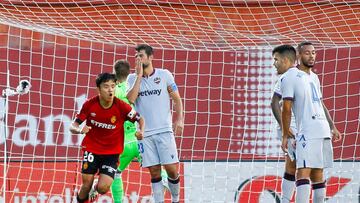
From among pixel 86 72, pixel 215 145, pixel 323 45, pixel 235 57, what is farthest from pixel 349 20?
pixel 86 72

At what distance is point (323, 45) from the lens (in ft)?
39.9

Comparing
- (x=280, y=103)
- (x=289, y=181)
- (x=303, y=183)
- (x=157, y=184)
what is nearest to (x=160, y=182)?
(x=157, y=184)

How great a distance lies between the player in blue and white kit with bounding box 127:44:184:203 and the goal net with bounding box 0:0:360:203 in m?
2.36

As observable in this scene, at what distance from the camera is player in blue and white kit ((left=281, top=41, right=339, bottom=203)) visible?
875 centimetres

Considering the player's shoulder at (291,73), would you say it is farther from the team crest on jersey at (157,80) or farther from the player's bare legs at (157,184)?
the player's bare legs at (157,184)

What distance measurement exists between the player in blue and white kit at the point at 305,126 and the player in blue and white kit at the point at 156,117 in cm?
128

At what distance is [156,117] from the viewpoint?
9773mm

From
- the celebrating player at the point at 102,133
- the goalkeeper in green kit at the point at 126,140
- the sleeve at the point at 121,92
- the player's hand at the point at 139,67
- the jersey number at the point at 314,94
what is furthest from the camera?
the sleeve at the point at 121,92

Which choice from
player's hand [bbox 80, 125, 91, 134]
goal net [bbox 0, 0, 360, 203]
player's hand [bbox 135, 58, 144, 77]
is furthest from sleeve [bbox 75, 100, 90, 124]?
goal net [bbox 0, 0, 360, 203]

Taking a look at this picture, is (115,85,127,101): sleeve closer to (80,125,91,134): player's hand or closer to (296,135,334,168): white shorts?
(80,125,91,134): player's hand

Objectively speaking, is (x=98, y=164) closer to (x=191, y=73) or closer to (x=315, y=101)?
(x=315, y=101)

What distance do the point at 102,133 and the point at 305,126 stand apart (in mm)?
1866

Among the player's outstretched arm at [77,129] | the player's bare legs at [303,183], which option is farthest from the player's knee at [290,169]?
the player's outstretched arm at [77,129]

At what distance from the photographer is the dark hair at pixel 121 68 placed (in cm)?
1053
